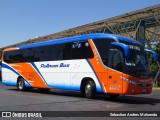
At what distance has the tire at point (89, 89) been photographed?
1616 cm

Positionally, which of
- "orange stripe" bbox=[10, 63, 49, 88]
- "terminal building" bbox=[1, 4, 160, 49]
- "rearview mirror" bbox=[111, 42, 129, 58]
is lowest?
"orange stripe" bbox=[10, 63, 49, 88]

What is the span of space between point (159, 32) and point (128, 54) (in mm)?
21481

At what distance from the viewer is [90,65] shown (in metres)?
16.5

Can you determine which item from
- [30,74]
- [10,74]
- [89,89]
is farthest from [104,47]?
[10,74]

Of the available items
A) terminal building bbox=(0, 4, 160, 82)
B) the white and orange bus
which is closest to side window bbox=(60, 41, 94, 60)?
the white and orange bus

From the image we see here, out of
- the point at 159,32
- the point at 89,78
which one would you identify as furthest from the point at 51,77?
the point at 159,32

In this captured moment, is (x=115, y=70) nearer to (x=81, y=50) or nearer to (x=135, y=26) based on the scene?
(x=81, y=50)

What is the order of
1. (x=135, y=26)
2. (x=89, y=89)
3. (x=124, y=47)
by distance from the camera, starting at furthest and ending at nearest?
(x=135, y=26) < (x=89, y=89) < (x=124, y=47)

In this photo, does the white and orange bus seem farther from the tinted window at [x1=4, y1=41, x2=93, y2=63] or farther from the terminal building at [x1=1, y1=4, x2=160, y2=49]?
the terminal building at [x1=1, y1=4, x2=160, y2=49]

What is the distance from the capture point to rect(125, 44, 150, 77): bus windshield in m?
14.6

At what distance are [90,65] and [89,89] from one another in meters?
1.20

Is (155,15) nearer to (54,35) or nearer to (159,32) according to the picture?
(159,32)

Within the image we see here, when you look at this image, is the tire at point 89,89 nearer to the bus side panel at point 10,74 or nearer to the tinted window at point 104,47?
the tinted window at point 104,47

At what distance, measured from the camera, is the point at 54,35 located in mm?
44969
